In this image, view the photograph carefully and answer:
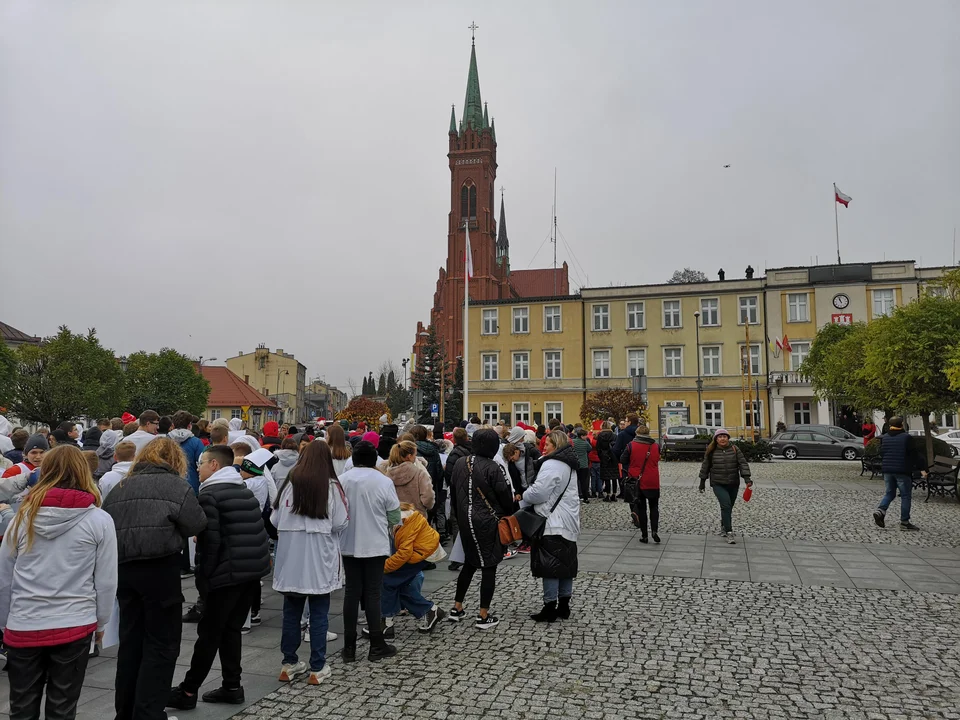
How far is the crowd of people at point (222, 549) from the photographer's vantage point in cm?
380

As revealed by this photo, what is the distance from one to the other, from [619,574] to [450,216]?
79776 mm

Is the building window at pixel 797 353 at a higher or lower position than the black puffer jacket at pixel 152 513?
higher

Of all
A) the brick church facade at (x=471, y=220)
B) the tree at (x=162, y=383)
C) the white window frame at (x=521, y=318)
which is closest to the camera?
the white window frame at (x=521, y=318)

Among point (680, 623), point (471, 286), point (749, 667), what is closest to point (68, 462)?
point (749, 667)

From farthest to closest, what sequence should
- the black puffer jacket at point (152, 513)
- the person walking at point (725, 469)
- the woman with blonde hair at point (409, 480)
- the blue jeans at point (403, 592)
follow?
the person walking at point (725, 469) < the woman with blonde hair at point (409, 480) < the blue jeans at point (403, 592) < the black puffer jacket at point (152, 513)

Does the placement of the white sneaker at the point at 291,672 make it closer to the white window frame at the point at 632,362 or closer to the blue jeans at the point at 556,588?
the blue jeans at the point at 556,588

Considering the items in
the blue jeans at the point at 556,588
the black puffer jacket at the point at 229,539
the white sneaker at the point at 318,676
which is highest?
the black puffer jacket at the point at 229,539

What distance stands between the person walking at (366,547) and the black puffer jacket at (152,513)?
5.42ft

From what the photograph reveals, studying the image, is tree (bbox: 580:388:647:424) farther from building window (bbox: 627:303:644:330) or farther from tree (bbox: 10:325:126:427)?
tree (bbox: 10:325:126:427)

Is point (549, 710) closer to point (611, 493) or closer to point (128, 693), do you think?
point (128, 693)

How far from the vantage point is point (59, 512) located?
378cm

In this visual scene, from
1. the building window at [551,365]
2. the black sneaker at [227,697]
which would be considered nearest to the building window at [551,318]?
the building window at [551,365]

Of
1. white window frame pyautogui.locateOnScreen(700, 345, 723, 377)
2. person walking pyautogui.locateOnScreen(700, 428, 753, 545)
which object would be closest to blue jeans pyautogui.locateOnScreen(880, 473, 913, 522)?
person walking pyautogui.locateOnScreen(700, 428, 753, 545)

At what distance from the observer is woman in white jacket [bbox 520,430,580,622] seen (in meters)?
6.88
